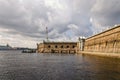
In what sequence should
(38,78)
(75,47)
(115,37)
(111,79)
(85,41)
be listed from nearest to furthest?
(111,79)
(38,78)
(115,37)
(85,41)
(75,47)

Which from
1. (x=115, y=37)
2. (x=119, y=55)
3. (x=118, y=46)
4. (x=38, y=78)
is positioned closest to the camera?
(x=38, y=78)

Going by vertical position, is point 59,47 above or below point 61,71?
above

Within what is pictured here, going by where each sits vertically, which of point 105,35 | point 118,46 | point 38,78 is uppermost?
point 105,35

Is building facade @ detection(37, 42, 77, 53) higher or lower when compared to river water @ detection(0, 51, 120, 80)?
higher

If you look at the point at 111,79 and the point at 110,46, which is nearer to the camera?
the point at 111,79

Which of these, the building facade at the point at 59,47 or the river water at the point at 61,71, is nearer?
the river water at the point at 61,71

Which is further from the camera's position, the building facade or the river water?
the building facade

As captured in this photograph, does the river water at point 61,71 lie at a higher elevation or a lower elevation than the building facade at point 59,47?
lower

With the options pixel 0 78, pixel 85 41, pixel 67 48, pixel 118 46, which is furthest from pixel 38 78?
pixel 67 48

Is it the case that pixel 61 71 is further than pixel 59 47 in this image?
No

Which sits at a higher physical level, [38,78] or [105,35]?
[105,35]

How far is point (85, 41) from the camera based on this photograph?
124125mm

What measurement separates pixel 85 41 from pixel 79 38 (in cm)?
652

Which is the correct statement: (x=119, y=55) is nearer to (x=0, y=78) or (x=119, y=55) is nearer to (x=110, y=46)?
(x=110, y=46)
